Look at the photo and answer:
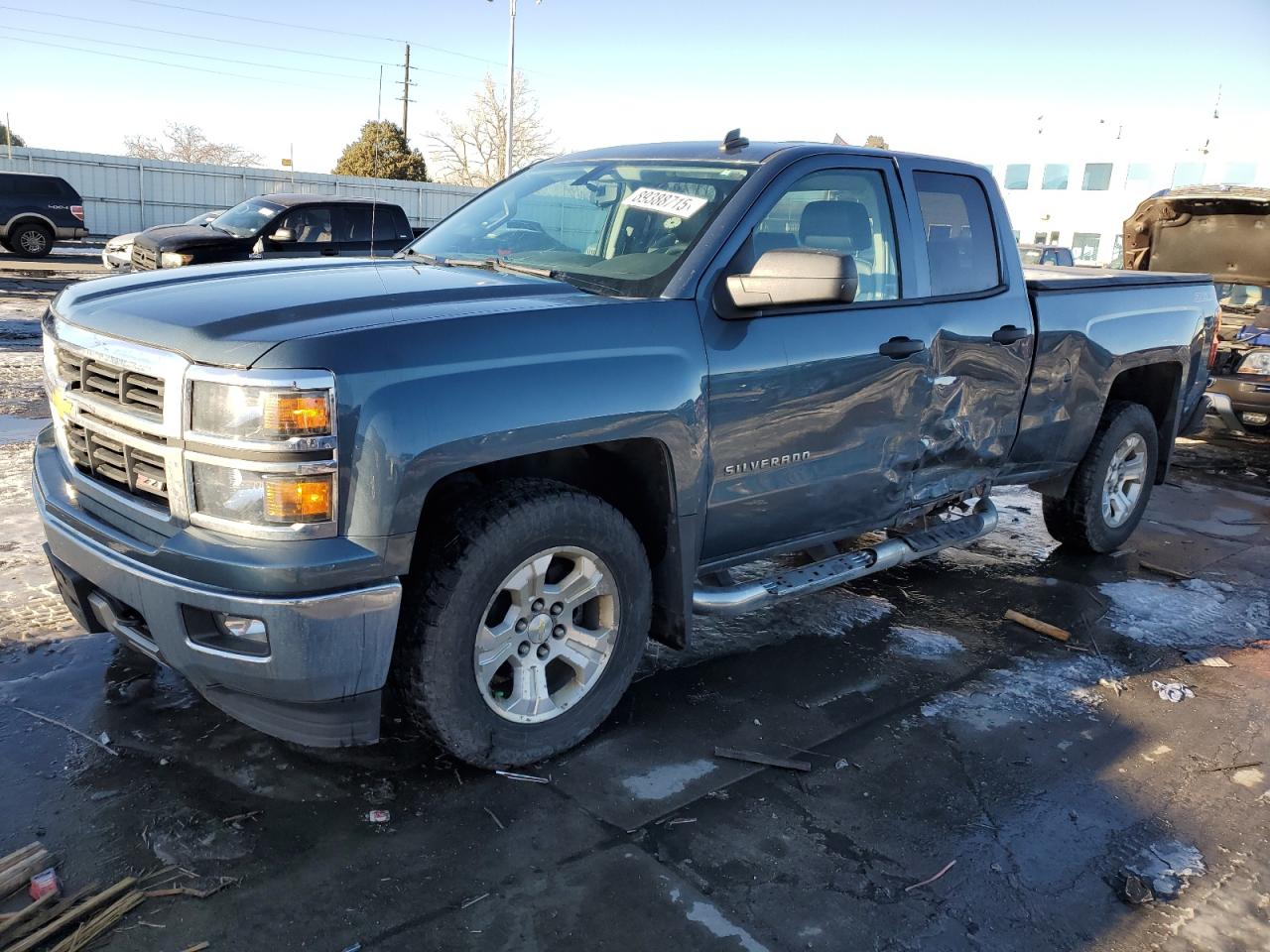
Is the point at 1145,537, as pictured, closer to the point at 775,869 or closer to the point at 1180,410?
the point at 1180,410

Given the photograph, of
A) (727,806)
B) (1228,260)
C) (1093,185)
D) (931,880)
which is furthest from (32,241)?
(1093,185)

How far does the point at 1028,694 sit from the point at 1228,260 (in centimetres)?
828

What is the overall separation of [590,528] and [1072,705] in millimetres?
2267

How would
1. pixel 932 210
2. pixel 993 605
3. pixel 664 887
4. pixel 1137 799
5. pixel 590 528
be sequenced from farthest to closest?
pixel 993 605 < pixel 932 210 < pixel 1137 799 < pixel 590 528 < pixel 664 887

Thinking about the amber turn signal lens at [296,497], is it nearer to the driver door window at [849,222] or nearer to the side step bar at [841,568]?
the side step bar at [841,568]

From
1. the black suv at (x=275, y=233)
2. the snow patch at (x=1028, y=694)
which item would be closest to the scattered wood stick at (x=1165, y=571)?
the snow patch at (x=1028, y=694)

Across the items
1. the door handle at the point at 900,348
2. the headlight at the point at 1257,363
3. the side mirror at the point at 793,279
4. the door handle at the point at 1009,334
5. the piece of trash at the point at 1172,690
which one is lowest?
the piece of trash at the point at 1172,690

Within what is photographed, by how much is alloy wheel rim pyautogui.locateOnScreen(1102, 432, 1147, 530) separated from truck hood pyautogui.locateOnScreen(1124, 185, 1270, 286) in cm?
482

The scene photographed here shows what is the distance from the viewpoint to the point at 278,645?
2.58 metres

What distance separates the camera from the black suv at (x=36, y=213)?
2133 centimetres

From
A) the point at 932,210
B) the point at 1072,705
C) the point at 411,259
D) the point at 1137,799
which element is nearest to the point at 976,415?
the point at 932,210

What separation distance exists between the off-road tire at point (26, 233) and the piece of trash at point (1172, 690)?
23962 millimetres

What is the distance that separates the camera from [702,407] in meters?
3.27

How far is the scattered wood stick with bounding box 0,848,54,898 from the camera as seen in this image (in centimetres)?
246
